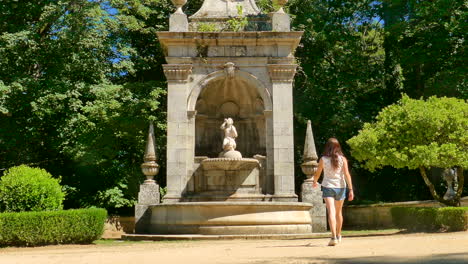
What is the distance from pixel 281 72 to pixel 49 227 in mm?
8559

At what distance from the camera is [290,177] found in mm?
16359

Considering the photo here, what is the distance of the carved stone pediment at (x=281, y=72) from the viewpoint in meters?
16.6

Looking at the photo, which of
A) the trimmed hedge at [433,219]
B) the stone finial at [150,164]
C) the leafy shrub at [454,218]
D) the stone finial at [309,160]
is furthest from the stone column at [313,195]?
the stone finial at [150,164]

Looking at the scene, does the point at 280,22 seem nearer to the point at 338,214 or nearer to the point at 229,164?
the point at 229,164

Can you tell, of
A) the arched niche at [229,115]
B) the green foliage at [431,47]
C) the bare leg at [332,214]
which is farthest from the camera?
the green foliage at [431,47]

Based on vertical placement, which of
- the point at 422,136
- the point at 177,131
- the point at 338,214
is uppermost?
the point at 177,131

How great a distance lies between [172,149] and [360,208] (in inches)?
423

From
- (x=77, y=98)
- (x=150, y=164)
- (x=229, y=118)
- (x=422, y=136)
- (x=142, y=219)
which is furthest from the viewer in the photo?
(x=77, y=98)

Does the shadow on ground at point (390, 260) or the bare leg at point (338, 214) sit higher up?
the bare leg at point (338, 214)

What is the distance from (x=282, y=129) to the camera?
653 inches

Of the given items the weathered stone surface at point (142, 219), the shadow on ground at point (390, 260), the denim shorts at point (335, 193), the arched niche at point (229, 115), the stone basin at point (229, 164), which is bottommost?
the shadow on ground at point (390, 260)

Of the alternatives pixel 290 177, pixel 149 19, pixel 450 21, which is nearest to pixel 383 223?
pixel 290 177

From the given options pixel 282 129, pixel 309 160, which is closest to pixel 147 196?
pixel 282 129

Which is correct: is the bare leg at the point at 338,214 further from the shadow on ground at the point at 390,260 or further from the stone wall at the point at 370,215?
the stone wall at the point at 370,215
